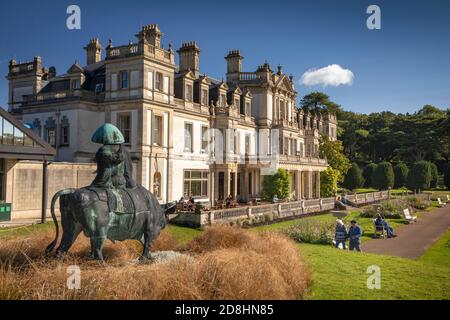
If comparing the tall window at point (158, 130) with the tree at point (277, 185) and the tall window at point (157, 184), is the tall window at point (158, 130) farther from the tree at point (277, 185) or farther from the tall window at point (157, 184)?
the tree at point (277, 185)

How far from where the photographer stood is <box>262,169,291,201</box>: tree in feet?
119

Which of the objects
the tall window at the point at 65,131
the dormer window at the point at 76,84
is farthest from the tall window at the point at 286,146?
the tall window at the point at 65,131

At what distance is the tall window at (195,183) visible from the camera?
32.2 m

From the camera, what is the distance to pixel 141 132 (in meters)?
26.9

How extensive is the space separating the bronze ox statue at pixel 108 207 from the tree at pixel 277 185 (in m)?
26.6

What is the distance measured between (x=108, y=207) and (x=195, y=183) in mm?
23976

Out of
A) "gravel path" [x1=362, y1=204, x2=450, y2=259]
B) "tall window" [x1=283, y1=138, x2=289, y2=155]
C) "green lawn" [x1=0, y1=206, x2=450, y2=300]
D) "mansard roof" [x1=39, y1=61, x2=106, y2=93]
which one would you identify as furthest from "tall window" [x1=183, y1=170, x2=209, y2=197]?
"green lawn" [x1=0, y1=206, x2=450, y2=300]

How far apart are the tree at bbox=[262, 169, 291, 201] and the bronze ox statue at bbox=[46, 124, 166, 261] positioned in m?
26.6

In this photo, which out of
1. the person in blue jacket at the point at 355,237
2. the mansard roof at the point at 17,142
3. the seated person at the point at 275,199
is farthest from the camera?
the seated person at the point at 275,199

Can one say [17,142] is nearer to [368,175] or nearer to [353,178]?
[353,178]

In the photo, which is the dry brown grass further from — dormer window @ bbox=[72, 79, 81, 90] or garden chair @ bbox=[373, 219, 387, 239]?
dormer window @ bbox=[72, 79, 81, 90]
